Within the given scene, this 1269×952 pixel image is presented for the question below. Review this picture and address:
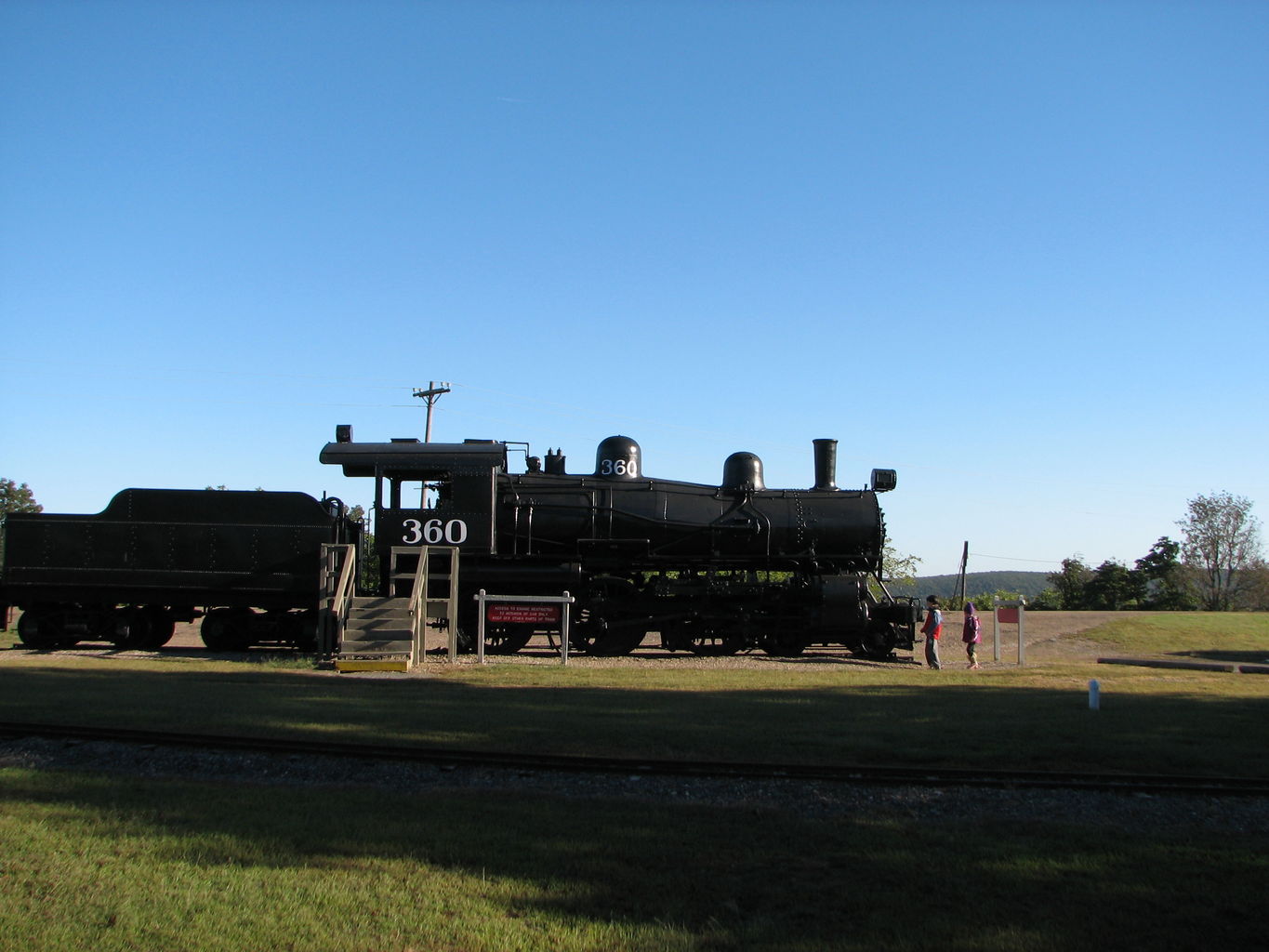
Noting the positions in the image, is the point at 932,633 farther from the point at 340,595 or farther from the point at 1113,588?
the point at 1113,588

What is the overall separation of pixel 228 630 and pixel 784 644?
1023cm

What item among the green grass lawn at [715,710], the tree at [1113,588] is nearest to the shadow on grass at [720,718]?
the green grass lawn at [715,710]

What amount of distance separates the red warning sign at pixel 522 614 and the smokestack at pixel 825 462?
5.79m

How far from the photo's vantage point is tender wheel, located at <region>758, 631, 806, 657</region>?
62.5 ft

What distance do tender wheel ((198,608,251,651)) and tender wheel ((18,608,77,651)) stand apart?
265 centimetres

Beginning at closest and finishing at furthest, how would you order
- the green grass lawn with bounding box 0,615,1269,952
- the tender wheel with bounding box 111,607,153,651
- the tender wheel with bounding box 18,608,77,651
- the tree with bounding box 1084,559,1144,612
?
the green grass lawn with bounding box 0,615,1269,952, the tender wheel with bounding box 18,608,77,651, the tender wheel with bounding box 111,607,153,651, the tree with bounding box 1084,559,1144,612

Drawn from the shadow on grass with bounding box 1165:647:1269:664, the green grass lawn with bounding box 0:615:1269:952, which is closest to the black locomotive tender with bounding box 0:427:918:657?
the green grass lawn with bounding box 0:615:1269:952

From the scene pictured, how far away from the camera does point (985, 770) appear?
8.46 m

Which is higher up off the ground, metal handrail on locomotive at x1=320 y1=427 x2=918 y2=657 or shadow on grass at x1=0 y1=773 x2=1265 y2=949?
metal handrail on locomotive at x1=320 y1=427 x2=918 y2=657

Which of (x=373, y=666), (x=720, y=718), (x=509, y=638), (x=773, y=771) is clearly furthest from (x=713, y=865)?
(x=509, y=638)

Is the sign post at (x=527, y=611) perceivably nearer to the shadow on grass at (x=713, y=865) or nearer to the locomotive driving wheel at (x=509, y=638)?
the locomotive driving wheel at (x=509, y=638)

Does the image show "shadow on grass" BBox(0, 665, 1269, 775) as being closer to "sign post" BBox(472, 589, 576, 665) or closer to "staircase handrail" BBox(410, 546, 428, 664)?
"staircase handrail" BBox(410, 546, 428, 664)

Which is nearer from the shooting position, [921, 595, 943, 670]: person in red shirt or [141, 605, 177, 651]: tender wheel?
[921, 595, 943, 670]: person in red shirt

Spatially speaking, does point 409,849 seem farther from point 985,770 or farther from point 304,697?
point 304,697
